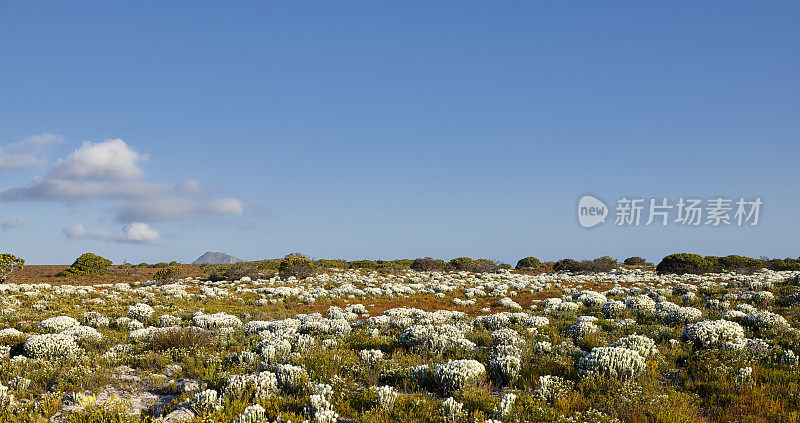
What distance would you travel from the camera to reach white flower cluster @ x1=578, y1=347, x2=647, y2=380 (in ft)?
27.4

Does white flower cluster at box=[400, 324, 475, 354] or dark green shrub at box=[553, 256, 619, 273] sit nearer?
white flower cluster at box=[400, 324, 475, 354]

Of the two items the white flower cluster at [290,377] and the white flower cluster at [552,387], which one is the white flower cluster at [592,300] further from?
the white flower cluster at [290,377]

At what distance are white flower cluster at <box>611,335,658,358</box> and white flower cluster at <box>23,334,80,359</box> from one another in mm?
13963

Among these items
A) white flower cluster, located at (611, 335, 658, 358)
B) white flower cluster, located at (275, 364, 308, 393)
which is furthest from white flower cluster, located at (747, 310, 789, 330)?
white flower cluster, located at (275, 364, 308, 393)

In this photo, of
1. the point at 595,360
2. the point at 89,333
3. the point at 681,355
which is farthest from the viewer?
the point at 89,333

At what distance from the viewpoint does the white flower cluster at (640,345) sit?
394 inches

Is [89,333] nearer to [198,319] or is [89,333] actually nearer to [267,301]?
[198,319]

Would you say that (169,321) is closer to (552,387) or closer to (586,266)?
(552,387)

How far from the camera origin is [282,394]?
7648mm

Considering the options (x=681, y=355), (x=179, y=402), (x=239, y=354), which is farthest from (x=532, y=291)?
(x=179, y=402)

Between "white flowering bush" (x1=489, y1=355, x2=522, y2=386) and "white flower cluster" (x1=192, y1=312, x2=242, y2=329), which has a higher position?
"white flowering bush" (x1=489, y1=355, x2=522, y2=386)

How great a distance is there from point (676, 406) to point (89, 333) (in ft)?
50.1

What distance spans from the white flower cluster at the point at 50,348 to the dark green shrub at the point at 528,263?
65535 millimetres

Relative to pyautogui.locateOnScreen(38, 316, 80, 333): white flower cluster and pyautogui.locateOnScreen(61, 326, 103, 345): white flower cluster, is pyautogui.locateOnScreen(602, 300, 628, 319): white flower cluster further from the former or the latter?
pyautogui.locateOnScreen(38, 316, 80, 333): white flower cluster
